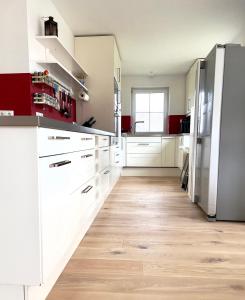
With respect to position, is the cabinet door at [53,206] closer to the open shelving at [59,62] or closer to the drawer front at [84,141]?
the drawer front at [84,141]

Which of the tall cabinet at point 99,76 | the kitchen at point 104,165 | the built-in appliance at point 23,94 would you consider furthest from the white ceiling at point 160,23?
the built-in appliance at point 23,94

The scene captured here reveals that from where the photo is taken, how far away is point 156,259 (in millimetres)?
1465

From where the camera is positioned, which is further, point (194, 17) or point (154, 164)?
point (154, 164)

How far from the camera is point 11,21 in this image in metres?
1.86

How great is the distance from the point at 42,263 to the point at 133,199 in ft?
6.66

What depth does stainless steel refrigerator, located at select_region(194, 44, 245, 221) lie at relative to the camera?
2.06m

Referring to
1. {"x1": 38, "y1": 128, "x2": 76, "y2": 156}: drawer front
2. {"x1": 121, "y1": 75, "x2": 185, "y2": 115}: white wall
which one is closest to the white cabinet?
{"x1": 121, "y1": 75, "x2": 185, "y2": 115}: white wall

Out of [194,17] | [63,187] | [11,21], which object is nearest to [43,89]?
[11,21]

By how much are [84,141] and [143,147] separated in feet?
9.88

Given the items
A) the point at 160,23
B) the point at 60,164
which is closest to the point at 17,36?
the point at 60,164

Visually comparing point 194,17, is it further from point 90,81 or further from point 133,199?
point 133,199

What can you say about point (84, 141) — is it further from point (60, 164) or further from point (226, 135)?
point (226, 135)

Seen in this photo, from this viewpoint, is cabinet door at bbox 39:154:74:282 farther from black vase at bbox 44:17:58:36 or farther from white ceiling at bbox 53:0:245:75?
white ceiling at bbox 53:0:245:75

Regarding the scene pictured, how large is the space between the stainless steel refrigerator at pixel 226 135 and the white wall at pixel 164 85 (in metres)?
2.96
